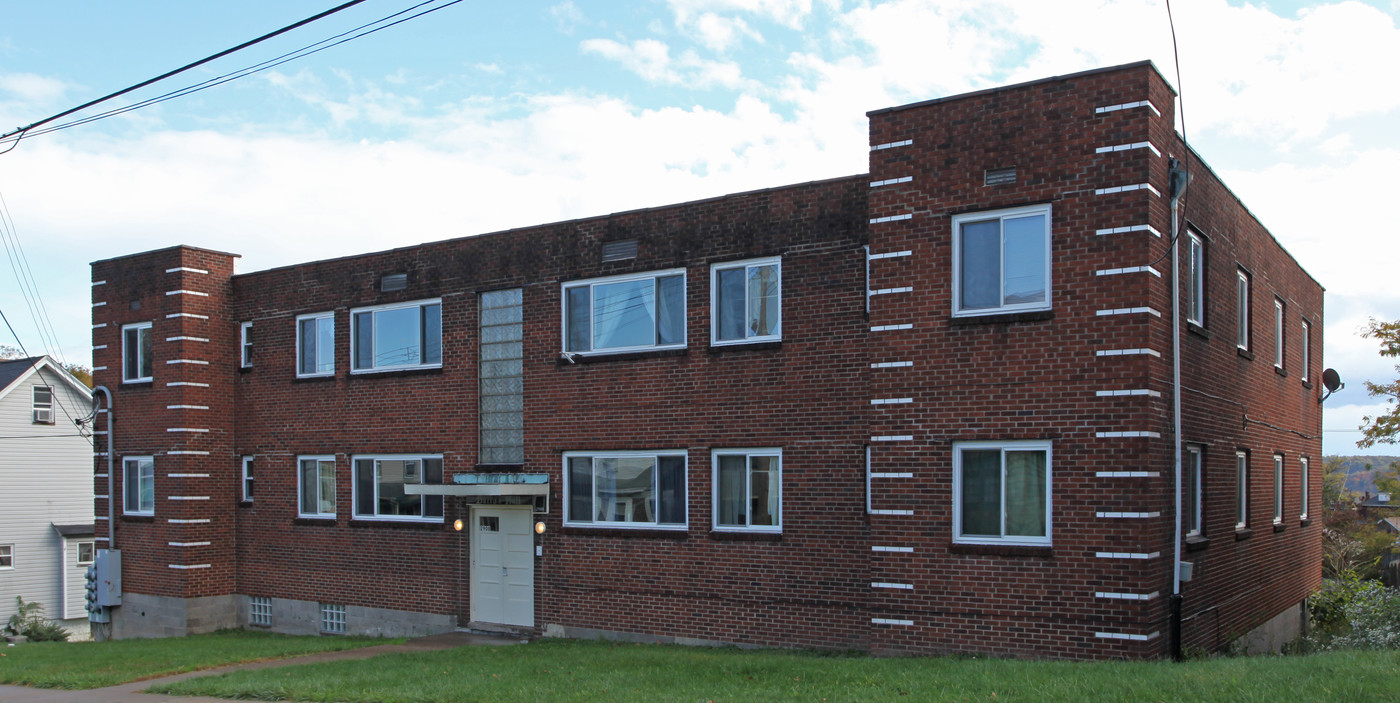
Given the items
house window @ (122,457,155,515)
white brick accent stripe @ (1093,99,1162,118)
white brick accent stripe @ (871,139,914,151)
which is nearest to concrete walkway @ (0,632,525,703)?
house window @ (122,457,155,515)

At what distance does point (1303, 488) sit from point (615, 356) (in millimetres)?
14378

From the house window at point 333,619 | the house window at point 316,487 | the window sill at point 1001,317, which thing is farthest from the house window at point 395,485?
the window sill at point 1001,317

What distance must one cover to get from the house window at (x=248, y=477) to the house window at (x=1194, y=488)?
17198mm

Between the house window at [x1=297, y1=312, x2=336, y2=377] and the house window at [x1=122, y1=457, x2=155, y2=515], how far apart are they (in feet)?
13.0

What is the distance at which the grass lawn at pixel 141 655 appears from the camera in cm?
1513

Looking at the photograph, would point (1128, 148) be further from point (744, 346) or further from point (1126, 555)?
point (744, 346)

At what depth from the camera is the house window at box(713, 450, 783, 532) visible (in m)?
16.2

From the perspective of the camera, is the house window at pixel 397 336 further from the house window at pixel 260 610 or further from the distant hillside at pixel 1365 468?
the distant hillside at pixel 1365 468

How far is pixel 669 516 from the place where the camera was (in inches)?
675

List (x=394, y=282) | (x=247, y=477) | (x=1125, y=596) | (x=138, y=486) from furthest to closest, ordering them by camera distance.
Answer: (x=138, y=486)
(x=247, y=477)
(x=394, y=282)
(x=1125, y=596)

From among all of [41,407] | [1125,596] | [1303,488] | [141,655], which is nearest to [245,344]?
[141,655]

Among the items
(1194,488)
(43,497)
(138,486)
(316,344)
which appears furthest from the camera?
(43,497)

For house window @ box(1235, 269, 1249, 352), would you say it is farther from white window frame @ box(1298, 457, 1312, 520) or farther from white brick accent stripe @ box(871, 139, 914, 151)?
white brick accent stripe @ box(871, 139, 914, 151)

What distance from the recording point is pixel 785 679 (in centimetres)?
1182
